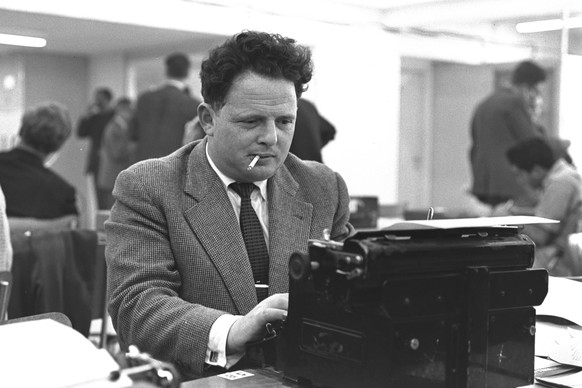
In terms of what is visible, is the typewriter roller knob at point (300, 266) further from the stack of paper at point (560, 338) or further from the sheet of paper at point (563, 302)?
the sheet of paper at point (563, 302)

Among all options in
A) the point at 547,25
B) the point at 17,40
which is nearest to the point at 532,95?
the point at 547,25

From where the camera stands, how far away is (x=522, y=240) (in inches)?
61.2

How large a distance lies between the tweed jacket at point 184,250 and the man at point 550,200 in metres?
2.68

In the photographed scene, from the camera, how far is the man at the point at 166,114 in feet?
17.8

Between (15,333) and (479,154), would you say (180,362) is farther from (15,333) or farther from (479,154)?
(479,154)

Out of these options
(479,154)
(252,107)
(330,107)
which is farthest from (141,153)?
(252,107)

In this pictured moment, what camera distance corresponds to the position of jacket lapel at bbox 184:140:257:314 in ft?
6.30

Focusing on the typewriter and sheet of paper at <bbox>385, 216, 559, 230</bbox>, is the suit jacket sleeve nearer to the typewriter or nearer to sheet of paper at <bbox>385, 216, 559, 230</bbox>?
the typewriter

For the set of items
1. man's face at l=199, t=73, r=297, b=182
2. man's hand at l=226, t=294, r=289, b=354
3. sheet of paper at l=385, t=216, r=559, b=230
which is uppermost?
man's face at l=199, t=73, r=297, b=182

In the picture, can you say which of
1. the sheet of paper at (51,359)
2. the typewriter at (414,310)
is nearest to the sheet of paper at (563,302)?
the typewriter at (414,310)

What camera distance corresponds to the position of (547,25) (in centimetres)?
754

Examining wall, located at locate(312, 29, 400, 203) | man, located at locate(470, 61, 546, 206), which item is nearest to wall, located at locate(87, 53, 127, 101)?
wall, located at locate(312, 29, 400, 203)

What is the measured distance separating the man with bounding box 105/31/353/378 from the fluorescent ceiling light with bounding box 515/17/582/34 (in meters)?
5.84

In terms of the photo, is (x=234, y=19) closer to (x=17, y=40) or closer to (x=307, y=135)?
(x=17, y=40)
